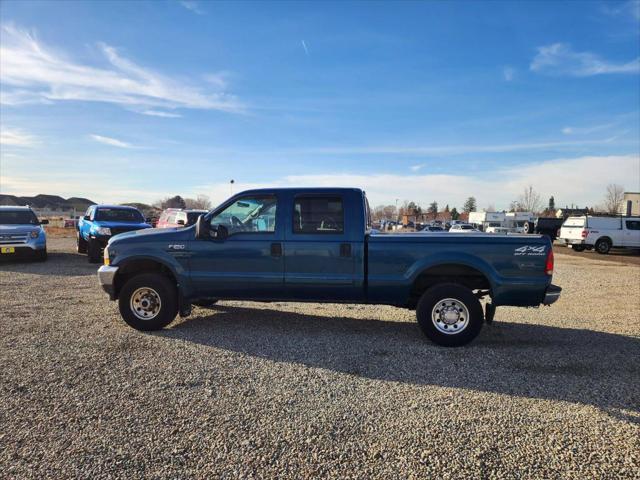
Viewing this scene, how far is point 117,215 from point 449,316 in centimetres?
1318

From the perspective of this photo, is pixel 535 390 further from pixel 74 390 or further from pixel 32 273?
pixel 32 273

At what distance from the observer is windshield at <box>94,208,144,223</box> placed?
1497 cm

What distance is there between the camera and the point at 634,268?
15.8 meters

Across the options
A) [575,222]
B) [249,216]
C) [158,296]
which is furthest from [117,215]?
[575,222]

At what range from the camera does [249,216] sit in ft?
19.8

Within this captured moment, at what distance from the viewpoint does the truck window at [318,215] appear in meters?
5.87

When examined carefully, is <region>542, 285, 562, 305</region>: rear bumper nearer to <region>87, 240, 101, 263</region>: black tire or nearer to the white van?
<region>87, 240, 101, 263</region>: black tire

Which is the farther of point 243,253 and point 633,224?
point 633,224

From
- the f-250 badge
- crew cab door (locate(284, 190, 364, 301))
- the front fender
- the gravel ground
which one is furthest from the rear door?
the front fender

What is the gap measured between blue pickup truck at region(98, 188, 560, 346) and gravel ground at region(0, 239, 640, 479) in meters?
0.51

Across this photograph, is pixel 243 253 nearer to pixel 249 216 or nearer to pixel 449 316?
pixel 249 216

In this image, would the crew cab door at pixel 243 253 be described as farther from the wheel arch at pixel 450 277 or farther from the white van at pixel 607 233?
the white van at pixel 607 233

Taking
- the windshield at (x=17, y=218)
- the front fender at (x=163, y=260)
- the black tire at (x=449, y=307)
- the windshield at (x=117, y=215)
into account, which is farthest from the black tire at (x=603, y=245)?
the windshield at (x=17, y=218)

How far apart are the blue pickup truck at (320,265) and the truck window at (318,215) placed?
14 millimetres
